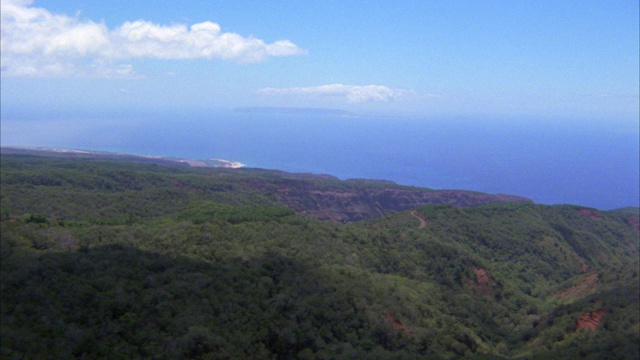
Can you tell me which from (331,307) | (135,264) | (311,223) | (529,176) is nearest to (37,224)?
(135,264)

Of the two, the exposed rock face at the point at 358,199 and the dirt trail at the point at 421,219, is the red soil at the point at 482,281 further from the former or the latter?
the exposed rock face at the point at 358,199

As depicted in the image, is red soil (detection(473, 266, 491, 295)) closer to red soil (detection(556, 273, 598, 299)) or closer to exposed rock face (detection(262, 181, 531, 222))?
red soil (detection(556, 273, 598, 299))

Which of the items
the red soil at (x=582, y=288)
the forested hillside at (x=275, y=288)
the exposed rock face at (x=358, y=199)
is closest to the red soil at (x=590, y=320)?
the forested hillside at (x=275, y=288)

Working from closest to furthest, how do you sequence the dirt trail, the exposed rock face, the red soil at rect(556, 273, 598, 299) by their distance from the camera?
the red soil at rect(556, 273, 598, 299) → the dirt trail → the exposed rock face

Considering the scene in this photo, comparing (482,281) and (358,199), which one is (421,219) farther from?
(358,199)

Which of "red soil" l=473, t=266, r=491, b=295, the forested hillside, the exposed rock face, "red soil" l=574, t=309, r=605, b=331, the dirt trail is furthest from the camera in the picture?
the exposed rock face

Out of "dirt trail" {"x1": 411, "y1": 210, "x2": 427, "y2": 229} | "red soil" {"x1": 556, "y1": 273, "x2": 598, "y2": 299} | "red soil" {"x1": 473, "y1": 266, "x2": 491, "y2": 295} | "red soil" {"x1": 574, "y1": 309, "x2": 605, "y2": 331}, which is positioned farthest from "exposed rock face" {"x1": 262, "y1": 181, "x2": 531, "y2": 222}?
"red soil" {"x1": 574, "y1": 309, "x2": 605, "y2": 331}

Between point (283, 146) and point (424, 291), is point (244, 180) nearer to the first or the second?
point (424, 291)
